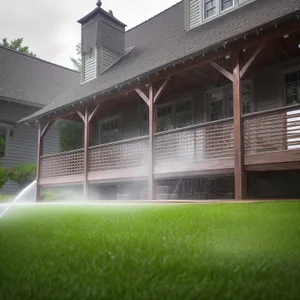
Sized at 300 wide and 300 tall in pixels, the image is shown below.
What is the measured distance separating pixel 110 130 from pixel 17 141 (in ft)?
23.2

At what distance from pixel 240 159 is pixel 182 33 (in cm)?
684

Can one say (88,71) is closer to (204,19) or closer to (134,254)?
(204,19)

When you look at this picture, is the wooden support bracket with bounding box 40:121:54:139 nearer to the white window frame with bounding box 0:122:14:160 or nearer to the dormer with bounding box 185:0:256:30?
the white window frame with bounding box 0:122:14:160

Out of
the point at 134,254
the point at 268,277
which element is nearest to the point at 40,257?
the point at 134,254

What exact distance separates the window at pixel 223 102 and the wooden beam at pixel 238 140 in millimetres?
2553

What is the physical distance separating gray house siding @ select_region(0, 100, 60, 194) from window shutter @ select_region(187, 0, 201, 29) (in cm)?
1203

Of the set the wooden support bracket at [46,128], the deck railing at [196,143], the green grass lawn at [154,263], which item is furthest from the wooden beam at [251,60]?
the wooden support bracket at [46,128]

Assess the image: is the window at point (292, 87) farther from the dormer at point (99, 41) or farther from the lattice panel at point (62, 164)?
the dormer at point (99, 41)

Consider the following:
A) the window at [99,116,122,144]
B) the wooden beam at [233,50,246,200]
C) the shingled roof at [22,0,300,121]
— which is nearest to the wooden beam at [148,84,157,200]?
the shingled roof at [22,0,300,121]

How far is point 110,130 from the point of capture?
17391mm

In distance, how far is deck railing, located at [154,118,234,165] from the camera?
9859 mm

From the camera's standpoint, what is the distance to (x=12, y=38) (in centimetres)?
4766

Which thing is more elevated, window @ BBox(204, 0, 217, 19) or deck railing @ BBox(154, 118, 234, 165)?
window @ BBox(204, 0, 217, 19)

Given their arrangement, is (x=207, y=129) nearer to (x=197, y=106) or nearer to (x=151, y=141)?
(x=151, y=141)
